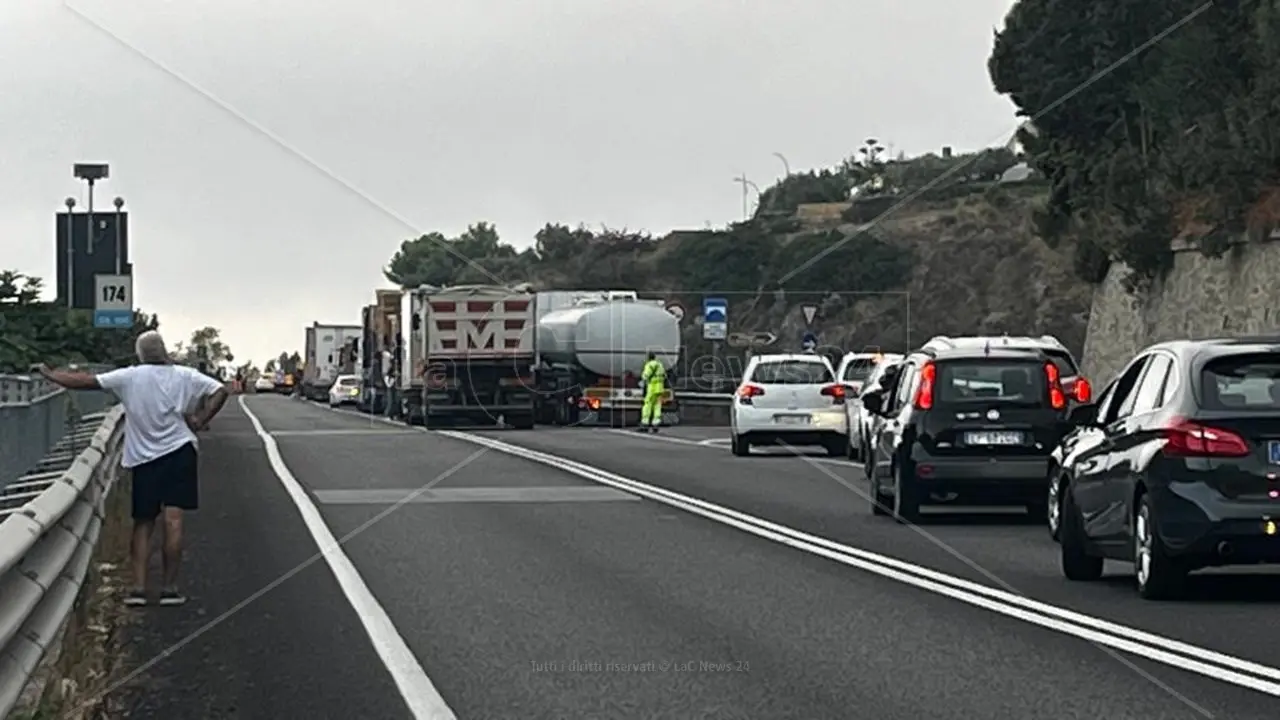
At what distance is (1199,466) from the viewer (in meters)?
13.9

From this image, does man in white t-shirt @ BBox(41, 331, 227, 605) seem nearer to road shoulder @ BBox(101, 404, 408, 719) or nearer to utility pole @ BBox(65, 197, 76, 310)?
road shoulder @ BBox(101, 404, 408, 719)

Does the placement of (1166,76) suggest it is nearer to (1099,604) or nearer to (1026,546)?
(1026,546)

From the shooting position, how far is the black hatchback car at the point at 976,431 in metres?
21.0

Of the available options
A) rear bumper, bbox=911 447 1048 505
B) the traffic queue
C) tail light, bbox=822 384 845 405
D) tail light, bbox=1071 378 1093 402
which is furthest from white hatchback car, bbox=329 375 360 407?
rear bumper, bbox=911 447 1048 505

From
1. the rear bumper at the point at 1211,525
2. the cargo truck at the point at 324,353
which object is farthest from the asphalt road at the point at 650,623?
the cargo truck at the point at 324,353

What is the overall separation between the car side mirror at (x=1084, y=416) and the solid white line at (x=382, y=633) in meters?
4.94

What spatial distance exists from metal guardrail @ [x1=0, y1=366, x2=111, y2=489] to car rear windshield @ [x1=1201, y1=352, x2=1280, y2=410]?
7.60 metres

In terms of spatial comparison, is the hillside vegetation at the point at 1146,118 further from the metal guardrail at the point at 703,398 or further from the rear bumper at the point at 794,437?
the metal guardrail at the point at 703,398

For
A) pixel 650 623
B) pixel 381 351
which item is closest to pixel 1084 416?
pixel 650 623

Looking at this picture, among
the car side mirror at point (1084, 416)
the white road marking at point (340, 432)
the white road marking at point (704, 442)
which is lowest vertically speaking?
the white road marking at point (704, 442)

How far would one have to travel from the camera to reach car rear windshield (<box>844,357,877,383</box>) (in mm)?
38625

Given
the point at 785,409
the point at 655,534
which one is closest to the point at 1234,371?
the point at 655,534

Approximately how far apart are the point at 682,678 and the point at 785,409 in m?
23.3

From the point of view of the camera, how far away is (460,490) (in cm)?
2566
